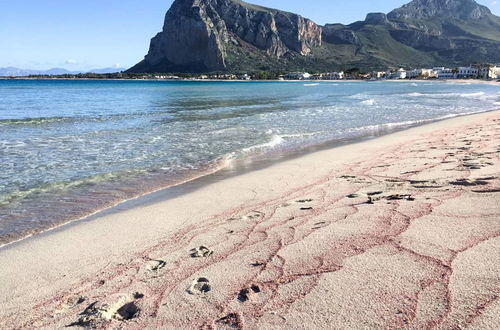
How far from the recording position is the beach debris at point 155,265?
462 cm

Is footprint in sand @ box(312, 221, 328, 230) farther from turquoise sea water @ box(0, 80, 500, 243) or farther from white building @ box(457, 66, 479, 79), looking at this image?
white building @ box(457, 66, 479, 79)

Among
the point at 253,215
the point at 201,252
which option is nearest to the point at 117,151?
the point at 253,215

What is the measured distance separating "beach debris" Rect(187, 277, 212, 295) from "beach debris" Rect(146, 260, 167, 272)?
722 mm

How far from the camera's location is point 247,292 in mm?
3725

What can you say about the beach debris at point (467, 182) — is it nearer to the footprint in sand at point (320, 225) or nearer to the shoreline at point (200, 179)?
the footprint in sand at point (320, 225)

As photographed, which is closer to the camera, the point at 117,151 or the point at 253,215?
the point at 253,215

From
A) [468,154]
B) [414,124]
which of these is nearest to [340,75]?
[414,124]

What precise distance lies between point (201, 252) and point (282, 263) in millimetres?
1163

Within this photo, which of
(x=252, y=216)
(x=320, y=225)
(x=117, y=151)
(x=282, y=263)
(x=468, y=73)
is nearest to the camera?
(x=282, y=263)

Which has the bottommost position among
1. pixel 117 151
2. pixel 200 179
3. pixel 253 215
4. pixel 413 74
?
pixel 200 179

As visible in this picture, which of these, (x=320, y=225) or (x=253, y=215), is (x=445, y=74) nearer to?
(x=253, y=215)

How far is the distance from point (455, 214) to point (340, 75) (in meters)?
201

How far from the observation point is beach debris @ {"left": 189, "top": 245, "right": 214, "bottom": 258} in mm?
4843

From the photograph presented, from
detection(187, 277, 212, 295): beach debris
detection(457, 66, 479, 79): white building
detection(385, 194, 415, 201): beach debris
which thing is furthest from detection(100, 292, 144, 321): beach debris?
detection(457, 66, 479, 79): white building
